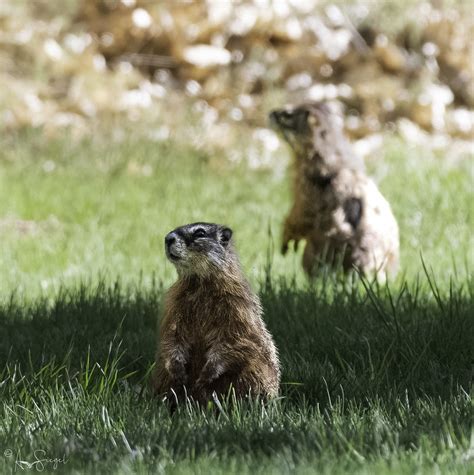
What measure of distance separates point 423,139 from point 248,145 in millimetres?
2436

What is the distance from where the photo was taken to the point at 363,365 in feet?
15.4

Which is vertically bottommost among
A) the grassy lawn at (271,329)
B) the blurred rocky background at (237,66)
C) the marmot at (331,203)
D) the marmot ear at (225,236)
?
the grassy lawn at (271,329)

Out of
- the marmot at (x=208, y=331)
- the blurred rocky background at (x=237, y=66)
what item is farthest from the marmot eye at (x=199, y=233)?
the blurred rocky background at (x=237, y=66)

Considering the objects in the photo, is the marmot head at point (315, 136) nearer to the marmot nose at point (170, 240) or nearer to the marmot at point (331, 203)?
the marmot at point (331, 203)

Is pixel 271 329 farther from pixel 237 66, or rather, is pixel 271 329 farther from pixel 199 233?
pixel 237 66

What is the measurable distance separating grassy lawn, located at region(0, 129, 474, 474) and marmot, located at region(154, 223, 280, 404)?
0.11m

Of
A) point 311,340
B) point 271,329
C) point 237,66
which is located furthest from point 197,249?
point 237,66

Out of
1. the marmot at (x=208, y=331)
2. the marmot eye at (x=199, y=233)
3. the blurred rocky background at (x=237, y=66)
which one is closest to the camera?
the marmot at (x=208, y=331)

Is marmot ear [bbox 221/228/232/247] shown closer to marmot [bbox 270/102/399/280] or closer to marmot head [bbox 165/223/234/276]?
marmot head [bbox 165/223/234/276]

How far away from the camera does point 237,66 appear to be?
13.6 m

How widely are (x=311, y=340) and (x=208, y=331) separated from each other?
1.21 meters

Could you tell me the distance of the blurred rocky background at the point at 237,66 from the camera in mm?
12414

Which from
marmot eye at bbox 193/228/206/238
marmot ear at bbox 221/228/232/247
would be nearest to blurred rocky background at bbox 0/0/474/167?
marmot ear at bbox 221/228/232/247

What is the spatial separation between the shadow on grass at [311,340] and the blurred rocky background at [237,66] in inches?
243
